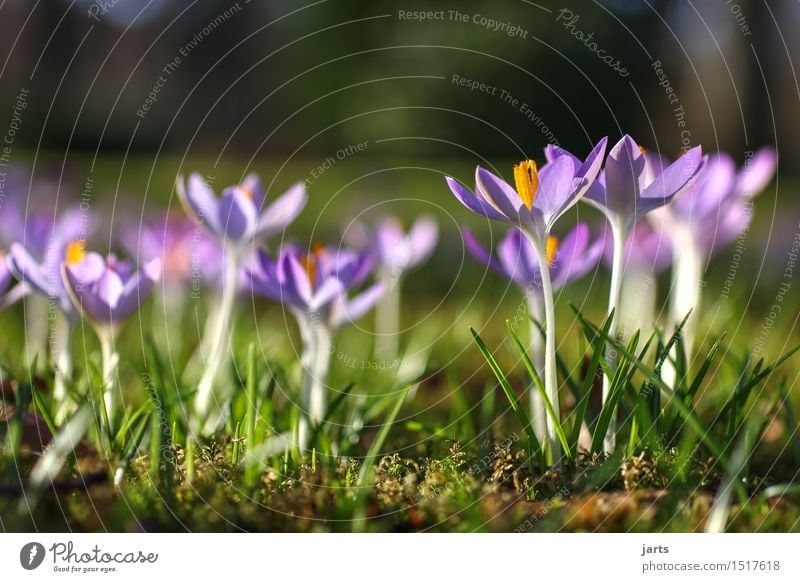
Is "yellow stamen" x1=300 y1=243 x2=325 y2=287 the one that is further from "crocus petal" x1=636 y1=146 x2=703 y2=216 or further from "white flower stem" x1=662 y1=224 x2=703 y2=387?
"white flower stem" x1=662 y1=224 x2=703 y2=387

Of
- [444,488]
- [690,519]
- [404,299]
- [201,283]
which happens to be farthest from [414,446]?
[404,299]

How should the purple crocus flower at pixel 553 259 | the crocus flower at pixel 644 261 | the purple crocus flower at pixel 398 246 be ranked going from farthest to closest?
the purple crocus flower at pixel 398 246, the crocus flower at pixel 644 261, the purple crocus flower at pixel 553 259

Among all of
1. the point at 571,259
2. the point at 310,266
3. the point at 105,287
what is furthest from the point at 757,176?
the point at 105,287

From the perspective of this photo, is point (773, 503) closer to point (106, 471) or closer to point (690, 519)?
point (690, 519)

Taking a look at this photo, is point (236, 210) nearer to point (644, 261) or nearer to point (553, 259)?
point (553, 259)

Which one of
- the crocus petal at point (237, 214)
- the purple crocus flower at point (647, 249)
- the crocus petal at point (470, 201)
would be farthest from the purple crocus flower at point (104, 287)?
the purple crocus flower at point (647, 249)

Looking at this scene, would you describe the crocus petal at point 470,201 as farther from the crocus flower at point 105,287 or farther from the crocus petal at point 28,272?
the crocus petal at point 28,272
